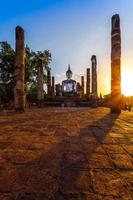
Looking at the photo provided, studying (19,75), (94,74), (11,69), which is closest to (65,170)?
(19,75)

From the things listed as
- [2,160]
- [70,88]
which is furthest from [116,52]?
[70,88]

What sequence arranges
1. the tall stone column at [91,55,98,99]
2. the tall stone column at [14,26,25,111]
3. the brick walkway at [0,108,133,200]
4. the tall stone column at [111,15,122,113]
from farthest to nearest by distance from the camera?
the tall stone column at [91,55,98,99], the tall stone column at [14,26,25,111], the tall stone column at [111,15,122,113], the brick walkway at [0,108,133,200]

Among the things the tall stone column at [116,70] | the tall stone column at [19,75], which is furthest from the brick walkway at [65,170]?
the tall stone column at [19,75]

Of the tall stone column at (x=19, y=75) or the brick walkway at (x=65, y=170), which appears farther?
the tall stone column at (x=19, y=75)

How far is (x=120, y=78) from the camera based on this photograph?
8.84m

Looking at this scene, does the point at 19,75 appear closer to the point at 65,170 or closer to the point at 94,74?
the point at 94,74

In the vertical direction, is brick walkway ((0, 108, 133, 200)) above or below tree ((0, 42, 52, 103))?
below

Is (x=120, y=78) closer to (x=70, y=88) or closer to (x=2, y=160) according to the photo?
(x=2, y=160)

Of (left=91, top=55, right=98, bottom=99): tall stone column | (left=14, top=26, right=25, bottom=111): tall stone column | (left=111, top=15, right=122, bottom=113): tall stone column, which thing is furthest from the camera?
(left=91, top=55, right=98, bottom=99): tall stone column

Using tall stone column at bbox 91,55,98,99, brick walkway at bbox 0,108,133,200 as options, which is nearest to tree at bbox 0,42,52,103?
tall stone column at bbox 91,55,98,99

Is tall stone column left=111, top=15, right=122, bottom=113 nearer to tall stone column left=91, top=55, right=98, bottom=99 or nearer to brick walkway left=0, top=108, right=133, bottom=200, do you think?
brick walkway left=0, top=108, right=133, bottom=200

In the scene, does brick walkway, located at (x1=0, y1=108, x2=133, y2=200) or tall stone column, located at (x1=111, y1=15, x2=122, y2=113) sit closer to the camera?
brick walkway, located at (x1=0, y1=108, x2=133, y2=200)

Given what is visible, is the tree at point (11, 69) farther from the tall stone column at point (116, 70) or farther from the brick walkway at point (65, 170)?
the brick walkway at point (65, 170)

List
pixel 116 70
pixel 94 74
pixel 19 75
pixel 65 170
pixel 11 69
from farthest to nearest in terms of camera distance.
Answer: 1. pixel 11 69
2. pixel 94 74
3. pixel 19 75
4. pixel 116 70
5. pixel 65 170
